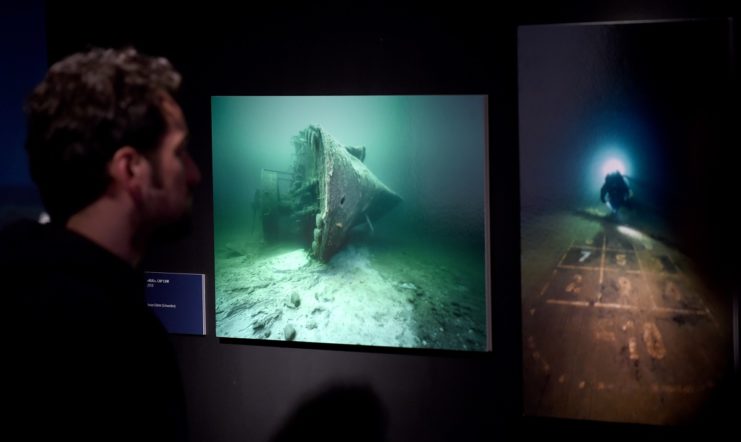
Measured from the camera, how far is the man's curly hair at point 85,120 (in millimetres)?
1036

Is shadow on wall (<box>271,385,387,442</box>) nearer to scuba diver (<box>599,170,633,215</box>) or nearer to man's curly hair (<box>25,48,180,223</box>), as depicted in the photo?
scuba diver (<box>599,170,633,215</box>)

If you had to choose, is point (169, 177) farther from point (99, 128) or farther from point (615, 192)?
point (615, 192)

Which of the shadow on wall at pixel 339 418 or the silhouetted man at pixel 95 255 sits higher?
the silhouetted man at pixel 95 255

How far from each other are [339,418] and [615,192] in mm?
1713

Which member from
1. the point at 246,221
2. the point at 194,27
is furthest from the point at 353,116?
the point at 194,27

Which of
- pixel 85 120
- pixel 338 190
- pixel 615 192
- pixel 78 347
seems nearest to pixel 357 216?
pixel 338 190

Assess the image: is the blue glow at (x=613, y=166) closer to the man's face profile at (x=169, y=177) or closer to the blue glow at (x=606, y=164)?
the blue glow at (x=606, y=164)

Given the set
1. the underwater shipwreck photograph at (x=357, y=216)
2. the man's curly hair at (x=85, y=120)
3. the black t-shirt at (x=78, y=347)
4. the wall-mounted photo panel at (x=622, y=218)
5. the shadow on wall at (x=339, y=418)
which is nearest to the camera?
the black t-shirt at (x=78, y=347)

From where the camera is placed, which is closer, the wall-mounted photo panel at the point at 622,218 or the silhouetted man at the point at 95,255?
the silhouetted man at the point at 95,255

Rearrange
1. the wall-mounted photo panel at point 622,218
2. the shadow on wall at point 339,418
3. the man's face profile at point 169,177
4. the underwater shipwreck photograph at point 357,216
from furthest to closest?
the shadow on wall at point 339,418, the underwater shipwreck photograph at point 357,216, the wall-mounted photo panel at point 622,218, the man's face profile at point 169,177

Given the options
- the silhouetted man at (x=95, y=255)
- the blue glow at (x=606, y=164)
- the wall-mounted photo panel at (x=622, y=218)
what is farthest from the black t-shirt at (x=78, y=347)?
the blue glow at (x=606, y=164)

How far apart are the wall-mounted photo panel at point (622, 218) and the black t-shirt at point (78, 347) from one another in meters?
1.59

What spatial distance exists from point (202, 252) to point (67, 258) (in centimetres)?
148

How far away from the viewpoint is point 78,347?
0.88 metres
